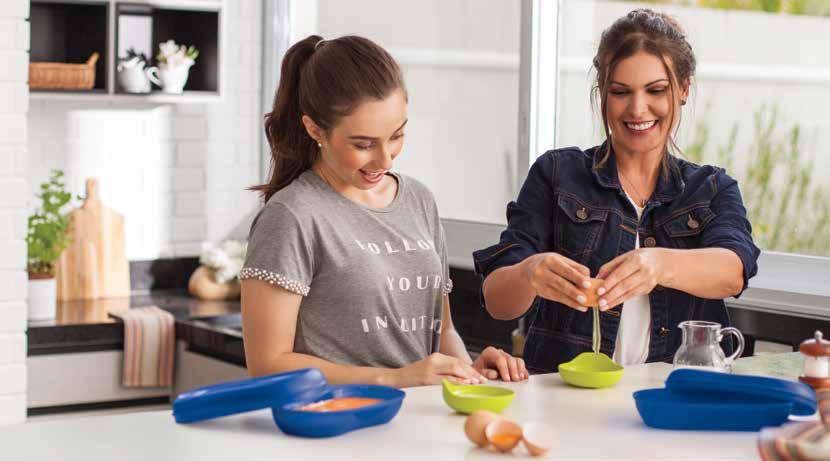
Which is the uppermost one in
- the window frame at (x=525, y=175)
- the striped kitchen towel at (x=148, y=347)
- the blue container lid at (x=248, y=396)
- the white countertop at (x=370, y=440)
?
the window frame at (x=525, y=175)

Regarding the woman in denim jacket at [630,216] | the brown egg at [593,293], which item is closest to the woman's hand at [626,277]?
the brown egg at [593,293]

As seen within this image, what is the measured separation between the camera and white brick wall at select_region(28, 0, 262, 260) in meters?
5.12

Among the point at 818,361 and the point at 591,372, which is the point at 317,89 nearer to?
the point at 591,372

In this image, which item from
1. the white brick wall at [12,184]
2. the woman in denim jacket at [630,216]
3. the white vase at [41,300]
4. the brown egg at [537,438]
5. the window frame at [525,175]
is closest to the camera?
the brown egg at [537,438]

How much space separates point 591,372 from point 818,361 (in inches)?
15.9

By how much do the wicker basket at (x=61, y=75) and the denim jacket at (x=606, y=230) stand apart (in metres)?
2.61

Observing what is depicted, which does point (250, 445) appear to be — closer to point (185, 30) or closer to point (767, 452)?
point (767, 452)

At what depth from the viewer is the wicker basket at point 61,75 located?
4.74m

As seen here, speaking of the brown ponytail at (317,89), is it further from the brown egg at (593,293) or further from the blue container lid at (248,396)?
the blue container lid at (248,396)

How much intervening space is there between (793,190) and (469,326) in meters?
1.32

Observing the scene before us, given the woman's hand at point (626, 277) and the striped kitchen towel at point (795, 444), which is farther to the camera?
the woman's hand at point (626, 277)

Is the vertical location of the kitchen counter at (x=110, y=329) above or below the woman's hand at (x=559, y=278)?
below

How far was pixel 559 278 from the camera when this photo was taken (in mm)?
2293

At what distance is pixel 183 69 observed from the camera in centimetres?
505
